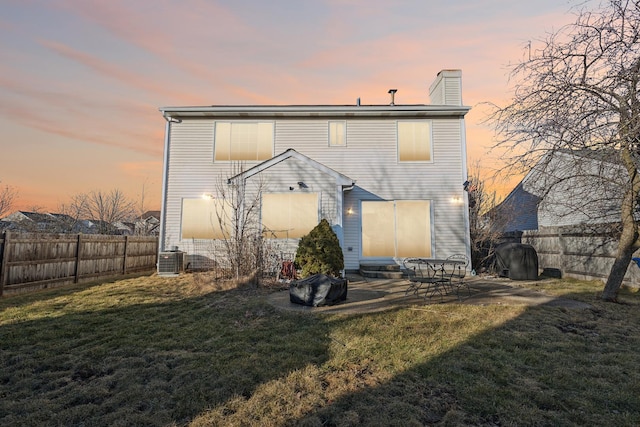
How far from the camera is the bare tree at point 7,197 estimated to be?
59.9ft

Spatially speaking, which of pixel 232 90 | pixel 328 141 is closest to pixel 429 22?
pixel 328 141

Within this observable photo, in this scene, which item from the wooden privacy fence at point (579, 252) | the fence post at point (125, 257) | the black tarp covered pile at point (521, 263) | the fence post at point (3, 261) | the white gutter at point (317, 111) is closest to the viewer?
the fence post at point (3, 261)

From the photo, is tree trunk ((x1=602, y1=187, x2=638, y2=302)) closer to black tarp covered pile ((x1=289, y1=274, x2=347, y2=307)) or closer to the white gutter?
black tarp covered pile ((x1=289, y1=274, x2=347, y2=307))

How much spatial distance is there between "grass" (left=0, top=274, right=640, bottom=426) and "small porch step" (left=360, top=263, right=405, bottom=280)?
4.01m

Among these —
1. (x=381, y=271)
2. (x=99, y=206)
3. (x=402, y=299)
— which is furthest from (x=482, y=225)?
(x=99, y=206)

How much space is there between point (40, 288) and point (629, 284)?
1471 cm

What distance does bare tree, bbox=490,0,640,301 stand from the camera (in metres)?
5.34

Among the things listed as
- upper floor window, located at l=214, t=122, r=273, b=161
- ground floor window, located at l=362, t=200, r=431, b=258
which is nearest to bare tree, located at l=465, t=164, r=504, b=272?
ground floor window, located at l=362, t=200, r=431, b=258

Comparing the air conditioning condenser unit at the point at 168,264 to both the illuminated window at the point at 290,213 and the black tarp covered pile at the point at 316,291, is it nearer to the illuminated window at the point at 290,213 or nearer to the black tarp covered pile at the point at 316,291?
the illuminated window at the point at 290,213

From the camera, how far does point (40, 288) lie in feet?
24.1

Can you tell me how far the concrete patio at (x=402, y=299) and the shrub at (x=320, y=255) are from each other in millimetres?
732

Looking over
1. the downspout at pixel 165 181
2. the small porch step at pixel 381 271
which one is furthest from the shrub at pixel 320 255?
the downspout at pixel 165 181

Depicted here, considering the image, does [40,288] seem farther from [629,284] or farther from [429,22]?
[629,284]

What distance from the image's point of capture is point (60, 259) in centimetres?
795
